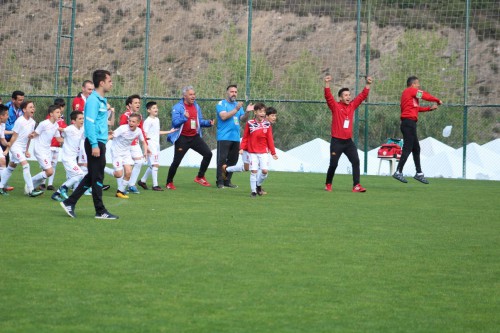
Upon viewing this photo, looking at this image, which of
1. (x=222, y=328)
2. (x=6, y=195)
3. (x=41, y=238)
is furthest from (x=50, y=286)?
(x=6, y=195)

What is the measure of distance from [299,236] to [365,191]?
8.11 metres

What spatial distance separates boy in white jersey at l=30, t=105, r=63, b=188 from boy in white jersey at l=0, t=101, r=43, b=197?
0.59 feet

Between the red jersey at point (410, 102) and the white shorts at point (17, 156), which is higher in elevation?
the red jersey at point (410, 102)

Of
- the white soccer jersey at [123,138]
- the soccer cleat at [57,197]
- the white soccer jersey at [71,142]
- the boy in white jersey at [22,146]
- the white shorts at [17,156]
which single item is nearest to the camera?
the soccer cleat at [57,197]

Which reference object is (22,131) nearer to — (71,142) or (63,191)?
(71,142)

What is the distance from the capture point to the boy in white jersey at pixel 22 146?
16.1m

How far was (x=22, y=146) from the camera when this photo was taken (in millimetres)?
16594

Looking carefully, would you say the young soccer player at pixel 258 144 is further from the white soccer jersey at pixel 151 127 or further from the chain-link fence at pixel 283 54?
the chain-link fence at pixel 283 54

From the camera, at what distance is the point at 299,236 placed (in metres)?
11.0

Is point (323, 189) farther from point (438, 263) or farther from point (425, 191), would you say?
point (438, 263)

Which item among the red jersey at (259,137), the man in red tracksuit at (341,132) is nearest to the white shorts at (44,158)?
the red jersey at (259,137)

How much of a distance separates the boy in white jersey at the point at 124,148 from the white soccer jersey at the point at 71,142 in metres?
0.60

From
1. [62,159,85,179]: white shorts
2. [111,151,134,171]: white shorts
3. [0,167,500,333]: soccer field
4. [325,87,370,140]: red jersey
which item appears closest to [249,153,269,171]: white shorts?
[0,167,500,333]: soccer field

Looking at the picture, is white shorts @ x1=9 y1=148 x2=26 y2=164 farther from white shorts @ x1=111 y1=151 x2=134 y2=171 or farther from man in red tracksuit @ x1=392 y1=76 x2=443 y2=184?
man in red tracksuit @ x1=392 y1=76 x2=443 y2=184
